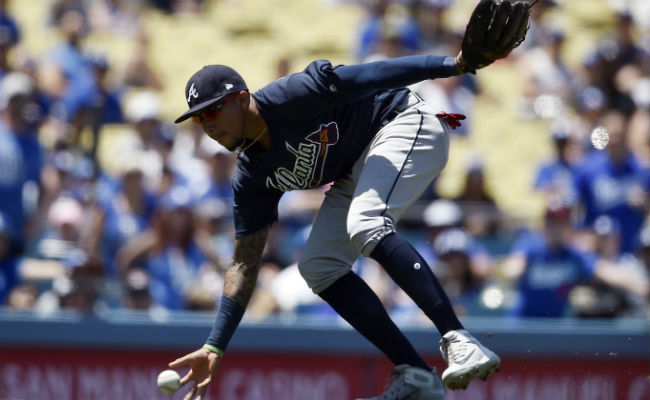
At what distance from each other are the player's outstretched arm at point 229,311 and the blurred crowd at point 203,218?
2.61 metres

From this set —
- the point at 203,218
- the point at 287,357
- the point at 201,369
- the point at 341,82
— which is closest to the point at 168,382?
the point at 201,369

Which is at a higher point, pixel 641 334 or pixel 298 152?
pixel 298 152

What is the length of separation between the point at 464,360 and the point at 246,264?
1395 mm

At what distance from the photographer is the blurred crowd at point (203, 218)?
7793mm

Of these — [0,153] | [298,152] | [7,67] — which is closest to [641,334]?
[298,152]

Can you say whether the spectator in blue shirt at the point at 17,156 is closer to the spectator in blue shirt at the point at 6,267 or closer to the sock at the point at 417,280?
the spectator in blue shirt at the point at 6,267

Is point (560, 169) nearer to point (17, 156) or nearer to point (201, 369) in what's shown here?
point (17, 156)

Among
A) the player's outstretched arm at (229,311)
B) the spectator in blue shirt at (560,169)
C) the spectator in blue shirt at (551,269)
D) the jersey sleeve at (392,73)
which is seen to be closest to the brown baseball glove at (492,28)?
the jersey sleeve at (392,73)

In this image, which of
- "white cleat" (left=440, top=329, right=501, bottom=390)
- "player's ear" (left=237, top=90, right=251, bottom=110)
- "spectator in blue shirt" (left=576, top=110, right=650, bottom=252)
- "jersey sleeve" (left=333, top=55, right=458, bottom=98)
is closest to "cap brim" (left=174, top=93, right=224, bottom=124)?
"player's ear" (left=237, top=90, right=251, bottom=110)

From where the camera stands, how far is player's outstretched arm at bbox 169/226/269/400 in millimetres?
4887

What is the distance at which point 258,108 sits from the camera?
4.78 meters

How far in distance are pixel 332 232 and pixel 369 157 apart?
1.66ft

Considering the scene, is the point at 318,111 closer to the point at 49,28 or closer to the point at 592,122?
the point at 592,122

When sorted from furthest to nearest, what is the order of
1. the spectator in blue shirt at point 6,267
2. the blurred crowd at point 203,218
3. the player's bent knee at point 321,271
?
1. the blurred crowd at point 203,218
2. the spectator in blue shirt at point 6,267
3. the player's bent knee at point 321,271
